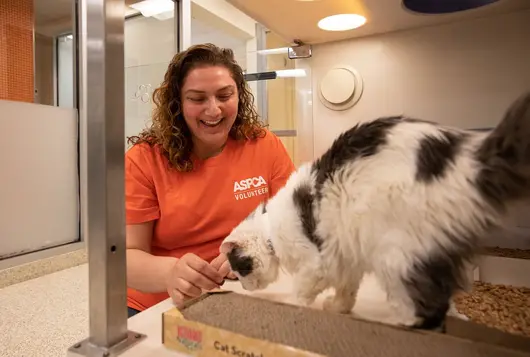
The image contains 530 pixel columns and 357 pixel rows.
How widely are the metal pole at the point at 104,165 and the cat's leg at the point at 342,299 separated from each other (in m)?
0.26

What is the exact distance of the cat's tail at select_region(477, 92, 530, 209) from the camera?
314 millimetres

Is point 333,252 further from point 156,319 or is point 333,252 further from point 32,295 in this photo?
point 32,295

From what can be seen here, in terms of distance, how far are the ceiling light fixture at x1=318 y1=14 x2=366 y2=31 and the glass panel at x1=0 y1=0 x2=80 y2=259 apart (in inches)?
69.6

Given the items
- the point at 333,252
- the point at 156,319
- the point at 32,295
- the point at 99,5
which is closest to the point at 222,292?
the point at 156,319

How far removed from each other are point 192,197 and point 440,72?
0.62 meters

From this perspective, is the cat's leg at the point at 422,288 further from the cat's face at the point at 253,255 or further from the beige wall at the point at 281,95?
the beige wall at the point at 281,95

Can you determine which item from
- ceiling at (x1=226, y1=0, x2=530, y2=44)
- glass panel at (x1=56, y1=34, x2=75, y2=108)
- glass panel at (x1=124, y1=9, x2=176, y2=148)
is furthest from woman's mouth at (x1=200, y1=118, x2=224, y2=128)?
glass panel at (x1=56, y1=34, x2=75, y2=108)

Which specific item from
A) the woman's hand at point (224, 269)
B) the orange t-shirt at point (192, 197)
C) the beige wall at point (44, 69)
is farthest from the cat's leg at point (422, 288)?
the beige wall at point (44, 69)

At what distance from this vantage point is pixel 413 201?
345 millimetres

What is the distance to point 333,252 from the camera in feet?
1.38

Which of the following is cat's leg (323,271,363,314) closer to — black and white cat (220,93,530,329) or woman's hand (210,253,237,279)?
black and white cat (220,93,530,329)

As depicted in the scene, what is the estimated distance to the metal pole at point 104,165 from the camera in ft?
1.37

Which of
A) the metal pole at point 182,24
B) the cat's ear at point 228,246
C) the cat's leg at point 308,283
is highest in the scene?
the metal pole at point 182,24

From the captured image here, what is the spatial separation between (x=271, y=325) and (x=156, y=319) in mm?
199
